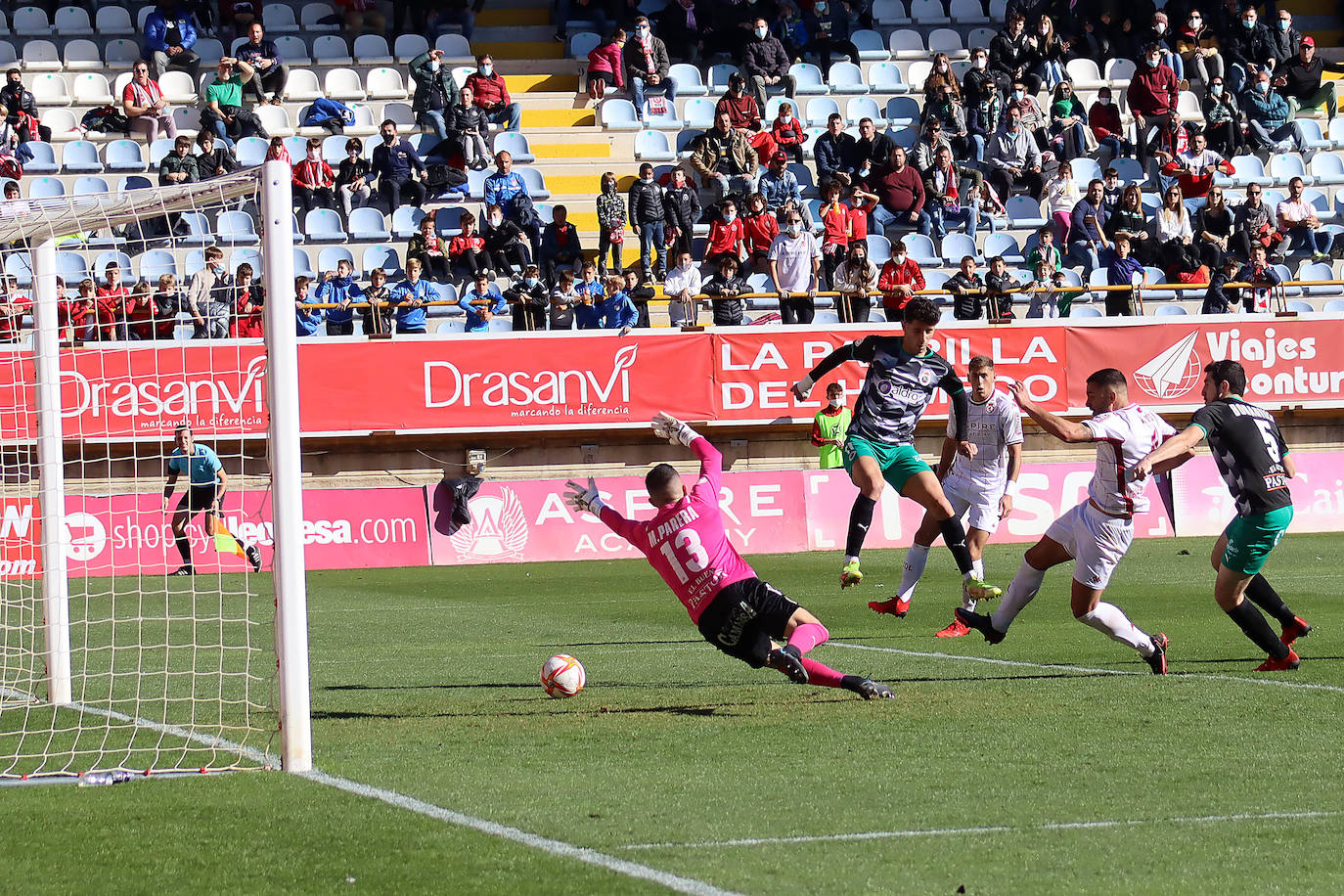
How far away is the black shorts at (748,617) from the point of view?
27.9 feet

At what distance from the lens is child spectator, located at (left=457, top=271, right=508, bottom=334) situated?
2417 centimetres

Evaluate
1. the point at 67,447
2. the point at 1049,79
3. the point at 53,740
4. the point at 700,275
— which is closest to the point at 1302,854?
the point at 53,740

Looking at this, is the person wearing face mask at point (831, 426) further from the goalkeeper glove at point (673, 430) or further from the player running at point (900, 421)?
the goalkeeper glove at point (673, 430)

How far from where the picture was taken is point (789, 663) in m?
8.30

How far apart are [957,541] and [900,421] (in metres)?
1.00

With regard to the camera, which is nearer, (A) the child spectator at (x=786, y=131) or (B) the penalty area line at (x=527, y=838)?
(B) the penalty area line at (x=527, y=838)

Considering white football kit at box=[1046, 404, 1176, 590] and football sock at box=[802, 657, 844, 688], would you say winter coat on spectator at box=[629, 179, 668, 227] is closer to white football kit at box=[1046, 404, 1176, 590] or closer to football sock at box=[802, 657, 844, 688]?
white football kit at box=[1046, 404, 1176, 590]

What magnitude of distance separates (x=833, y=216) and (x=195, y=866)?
21488 mm

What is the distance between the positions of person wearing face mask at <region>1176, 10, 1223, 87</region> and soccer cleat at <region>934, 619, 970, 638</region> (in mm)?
21865

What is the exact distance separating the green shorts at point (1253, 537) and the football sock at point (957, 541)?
8.90ft

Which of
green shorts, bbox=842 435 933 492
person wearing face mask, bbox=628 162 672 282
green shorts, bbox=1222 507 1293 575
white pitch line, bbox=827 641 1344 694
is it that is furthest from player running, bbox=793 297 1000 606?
person wearing face mask, bbox=628 162 672 282

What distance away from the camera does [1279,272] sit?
27.9 metres

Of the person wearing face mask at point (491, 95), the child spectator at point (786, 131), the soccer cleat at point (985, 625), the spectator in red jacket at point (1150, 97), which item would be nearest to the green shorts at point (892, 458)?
the soccer cleat at point (985, 625)

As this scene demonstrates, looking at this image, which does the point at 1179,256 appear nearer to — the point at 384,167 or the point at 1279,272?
the point at 1279,272
